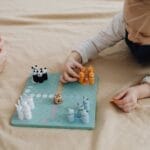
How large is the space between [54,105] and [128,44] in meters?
0.28

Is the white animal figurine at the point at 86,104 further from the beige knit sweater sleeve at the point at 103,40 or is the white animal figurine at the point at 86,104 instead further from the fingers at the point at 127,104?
the beige knit sweater sleeve at the point at 103,40

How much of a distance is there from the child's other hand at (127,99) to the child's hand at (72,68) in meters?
0.12

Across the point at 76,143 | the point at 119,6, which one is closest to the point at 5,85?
the point at 76,143

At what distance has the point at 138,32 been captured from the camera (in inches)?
28.7

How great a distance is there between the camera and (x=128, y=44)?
866mm

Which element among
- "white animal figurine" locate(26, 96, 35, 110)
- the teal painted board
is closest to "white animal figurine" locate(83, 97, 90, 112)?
the teal painted board

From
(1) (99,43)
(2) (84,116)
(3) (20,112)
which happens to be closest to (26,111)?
(3) (20,112)

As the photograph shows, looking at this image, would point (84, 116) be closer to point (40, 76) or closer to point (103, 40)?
point (40, 76)

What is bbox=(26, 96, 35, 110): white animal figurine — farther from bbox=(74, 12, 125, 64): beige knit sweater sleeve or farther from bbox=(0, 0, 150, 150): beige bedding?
bbox=(74, 12, 125, 64): beige knit sweater sleeve

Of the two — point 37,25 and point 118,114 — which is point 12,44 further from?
point 118,114

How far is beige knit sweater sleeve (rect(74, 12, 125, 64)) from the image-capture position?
2.82ft

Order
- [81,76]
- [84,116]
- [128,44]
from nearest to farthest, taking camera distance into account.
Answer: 1. [84,116]
2. [81,76]
3. [128,44]

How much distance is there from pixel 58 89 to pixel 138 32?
22 cm

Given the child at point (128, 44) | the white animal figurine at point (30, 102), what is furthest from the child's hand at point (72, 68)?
the white animal figurine at point (30, 102)
